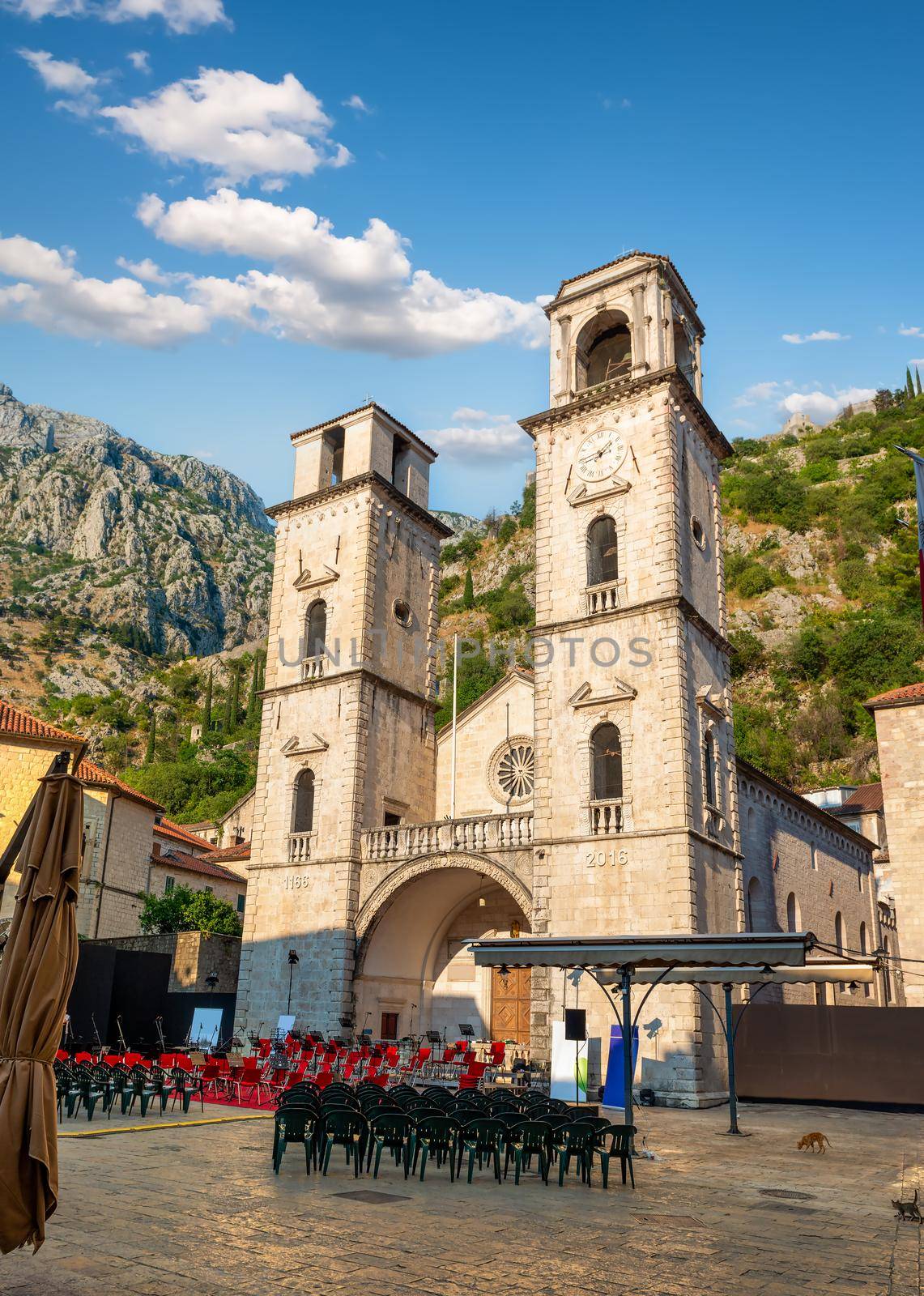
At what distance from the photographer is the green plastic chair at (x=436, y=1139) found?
11.1m

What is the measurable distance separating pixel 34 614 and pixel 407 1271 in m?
122

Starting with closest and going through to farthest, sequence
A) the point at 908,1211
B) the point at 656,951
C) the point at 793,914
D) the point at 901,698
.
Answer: the point at 908,1211 < the point at 656,951 < the point at 901,698 < the point at 793,914

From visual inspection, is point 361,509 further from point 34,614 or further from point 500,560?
point 34,614

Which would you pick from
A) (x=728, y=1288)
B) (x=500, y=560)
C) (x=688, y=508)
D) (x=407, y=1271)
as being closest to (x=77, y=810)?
(x=407, y=1271)

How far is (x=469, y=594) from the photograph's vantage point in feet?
316

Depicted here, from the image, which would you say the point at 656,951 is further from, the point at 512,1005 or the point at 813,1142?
the point at 512,1005

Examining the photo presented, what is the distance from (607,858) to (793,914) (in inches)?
490

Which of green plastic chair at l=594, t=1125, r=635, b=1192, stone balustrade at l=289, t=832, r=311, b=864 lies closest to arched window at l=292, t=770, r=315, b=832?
stone balustrade at l=289, t=832, r=311, b=864

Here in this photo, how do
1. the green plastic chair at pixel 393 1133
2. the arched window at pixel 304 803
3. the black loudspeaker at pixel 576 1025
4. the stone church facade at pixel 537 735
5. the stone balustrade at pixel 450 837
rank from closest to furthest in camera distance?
the green plastic chair at pixel 393 1133 → the black loudspeaker at pixel 576 1025 → the stone church facade at pixel 537 735 → the stone balustrade at pixel 450 837 → the arched window at pixel 304 803

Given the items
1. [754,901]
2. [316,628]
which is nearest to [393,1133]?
[754,901]

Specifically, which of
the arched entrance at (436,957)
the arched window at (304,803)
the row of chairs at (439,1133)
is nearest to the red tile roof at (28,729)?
the arched window at (304,803)

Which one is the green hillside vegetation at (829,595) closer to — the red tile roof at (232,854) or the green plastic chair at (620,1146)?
the red tile roof at (232,854)

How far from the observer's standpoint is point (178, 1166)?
11.2 metres

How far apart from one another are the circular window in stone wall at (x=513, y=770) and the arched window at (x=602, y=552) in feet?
22.3
